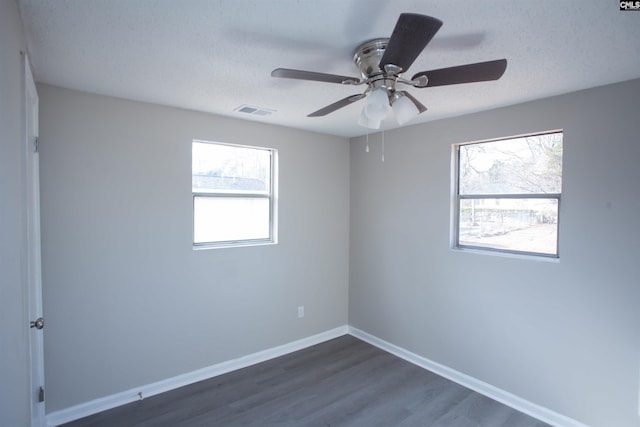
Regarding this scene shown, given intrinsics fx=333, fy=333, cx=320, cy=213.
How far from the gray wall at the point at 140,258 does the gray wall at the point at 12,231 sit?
109cm

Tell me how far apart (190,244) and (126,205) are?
2.05 ft

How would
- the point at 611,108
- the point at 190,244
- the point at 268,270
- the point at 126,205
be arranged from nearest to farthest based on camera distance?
1. the point at 611,108
2. the point at 126,205
3. the point at 190,244
4. the point at 268,270

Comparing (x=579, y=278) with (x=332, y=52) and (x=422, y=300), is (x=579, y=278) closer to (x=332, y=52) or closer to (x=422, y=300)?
(x=422, y=300)

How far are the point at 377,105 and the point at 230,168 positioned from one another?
2159 millimetres

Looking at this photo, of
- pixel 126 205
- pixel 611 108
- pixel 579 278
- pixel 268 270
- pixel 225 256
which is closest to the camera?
pixel 611 108

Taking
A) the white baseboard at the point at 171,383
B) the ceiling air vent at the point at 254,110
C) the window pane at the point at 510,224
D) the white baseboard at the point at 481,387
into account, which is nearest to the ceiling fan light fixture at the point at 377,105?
the ceiling air vent at the point at 254,110

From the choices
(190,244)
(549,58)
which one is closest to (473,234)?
(549,58)

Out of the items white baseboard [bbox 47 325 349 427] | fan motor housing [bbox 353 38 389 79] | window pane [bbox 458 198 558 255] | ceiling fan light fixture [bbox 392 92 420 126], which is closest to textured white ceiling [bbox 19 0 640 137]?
fan motor housing [bbox 353 38 389 79]

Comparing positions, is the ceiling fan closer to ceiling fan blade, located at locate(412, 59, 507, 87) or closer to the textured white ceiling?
ceiling fan blade, located at locate(412, 59, 507, 87)

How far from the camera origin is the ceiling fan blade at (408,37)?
113 centimetres

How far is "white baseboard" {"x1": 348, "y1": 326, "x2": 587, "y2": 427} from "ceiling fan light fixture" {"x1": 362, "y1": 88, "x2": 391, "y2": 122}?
2.65 meters

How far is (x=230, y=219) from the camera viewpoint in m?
3.42

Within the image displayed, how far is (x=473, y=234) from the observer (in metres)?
3.20

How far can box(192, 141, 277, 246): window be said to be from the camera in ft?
10.5
